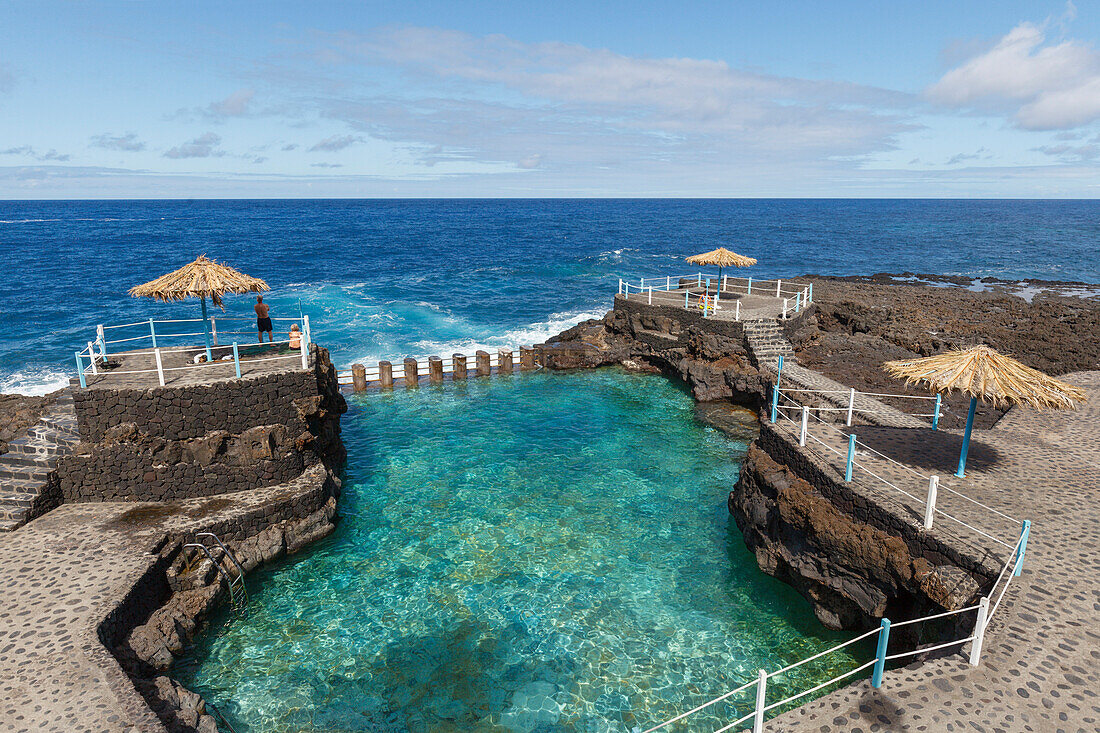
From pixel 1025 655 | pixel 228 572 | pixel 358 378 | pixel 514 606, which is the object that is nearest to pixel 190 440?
pixel 228 572

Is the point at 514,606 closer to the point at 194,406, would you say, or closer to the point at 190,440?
the point at 190,440

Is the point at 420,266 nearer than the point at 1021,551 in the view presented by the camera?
No

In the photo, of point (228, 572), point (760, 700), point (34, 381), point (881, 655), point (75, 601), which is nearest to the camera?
point (760, 700)

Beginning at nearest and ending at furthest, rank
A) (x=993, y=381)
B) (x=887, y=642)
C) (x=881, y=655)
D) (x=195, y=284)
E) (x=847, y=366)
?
1. (x=881, y=655)
2. (x=887, y=642)
3. (x=993, y=381)
4. (x=195, y=284)
5. (x=847, y=366)

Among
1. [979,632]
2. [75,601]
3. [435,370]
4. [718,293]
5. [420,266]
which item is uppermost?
[718,293]

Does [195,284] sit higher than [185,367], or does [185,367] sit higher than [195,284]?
[195,284]

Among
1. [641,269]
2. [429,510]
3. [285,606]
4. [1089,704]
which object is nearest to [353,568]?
[285,606]

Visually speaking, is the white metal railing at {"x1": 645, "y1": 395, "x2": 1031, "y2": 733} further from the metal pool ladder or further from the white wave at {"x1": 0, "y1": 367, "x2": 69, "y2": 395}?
the white wave at {"x1": 0, "y1": 367, "x2": 69, "y2": 395}

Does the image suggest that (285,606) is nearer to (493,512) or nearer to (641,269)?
(493,512)
